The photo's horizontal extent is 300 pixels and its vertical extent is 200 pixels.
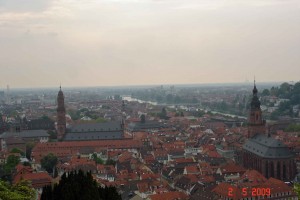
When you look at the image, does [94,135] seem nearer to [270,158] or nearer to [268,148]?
[268,148]

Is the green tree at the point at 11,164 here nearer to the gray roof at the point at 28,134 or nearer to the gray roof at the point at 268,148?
the gray roof at the point at 268,148

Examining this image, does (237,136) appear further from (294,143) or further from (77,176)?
(77,176)

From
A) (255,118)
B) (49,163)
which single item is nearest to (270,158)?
(255,118)

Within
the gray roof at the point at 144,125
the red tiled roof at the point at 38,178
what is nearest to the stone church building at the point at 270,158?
the red tiled roof at the point at 38,178

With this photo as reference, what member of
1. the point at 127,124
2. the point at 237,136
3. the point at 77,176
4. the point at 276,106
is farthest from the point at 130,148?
the point at 276,106

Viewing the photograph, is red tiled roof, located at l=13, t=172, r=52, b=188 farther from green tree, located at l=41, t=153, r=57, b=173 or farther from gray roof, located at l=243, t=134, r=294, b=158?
gray roof, located at l=243, t=134, r=294, b=158

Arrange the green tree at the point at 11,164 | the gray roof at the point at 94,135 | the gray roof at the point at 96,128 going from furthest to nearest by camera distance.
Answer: the gray roof at the point at 96,128
the gray roof at the point at 94,135
the green tree at the point at 11,164
